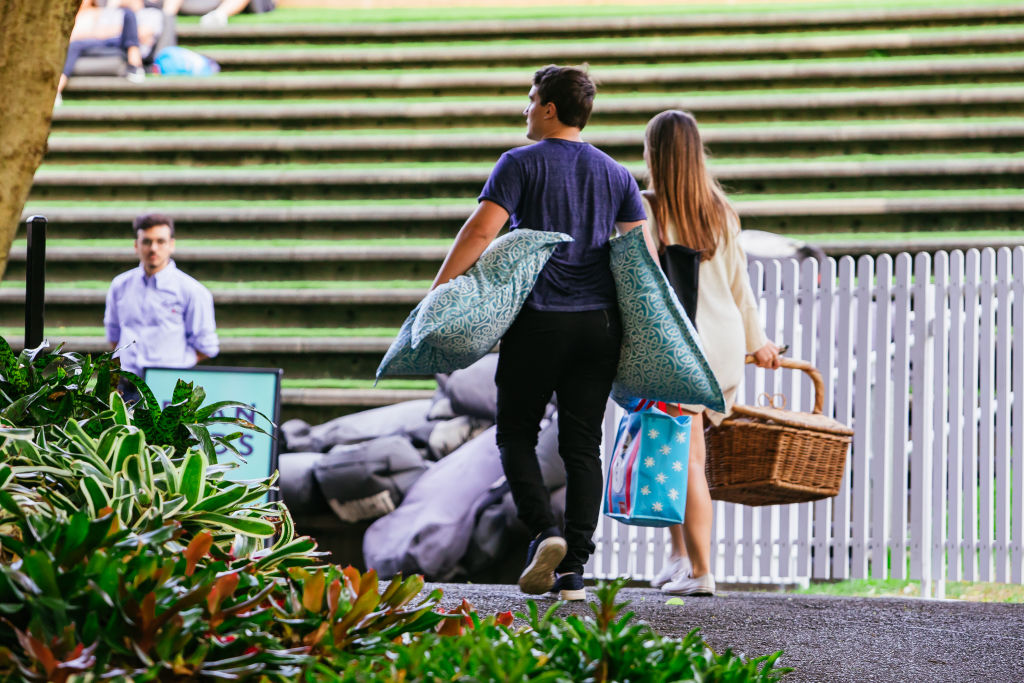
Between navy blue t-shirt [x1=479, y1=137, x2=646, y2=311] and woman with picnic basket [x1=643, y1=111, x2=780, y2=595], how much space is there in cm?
53

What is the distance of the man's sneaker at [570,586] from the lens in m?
3.86

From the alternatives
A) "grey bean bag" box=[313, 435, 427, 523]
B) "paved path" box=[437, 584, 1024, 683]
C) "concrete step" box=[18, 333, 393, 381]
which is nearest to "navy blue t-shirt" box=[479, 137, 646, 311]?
"paved path" box=[437, 584, 1024, 683]

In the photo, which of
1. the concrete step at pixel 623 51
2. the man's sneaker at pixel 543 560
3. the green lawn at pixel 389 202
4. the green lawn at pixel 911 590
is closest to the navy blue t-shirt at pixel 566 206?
the man's sneaker at pixel 543 560

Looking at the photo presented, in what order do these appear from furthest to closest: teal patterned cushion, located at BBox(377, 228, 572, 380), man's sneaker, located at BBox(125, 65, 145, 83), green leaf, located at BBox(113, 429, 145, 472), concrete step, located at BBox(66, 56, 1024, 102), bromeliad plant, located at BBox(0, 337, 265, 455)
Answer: man's sneaker, located at BBox(125, 65, 145, 83)
concrete step, located at BBox(66, 56, 1024, 102)
teal patterned cushion, located at BBox(377, 228, 572, 380)
bromeliad plant, located at BBox(0, 337, 265, 455)
green leaf, located at BBox(113, 429, 145, 472)

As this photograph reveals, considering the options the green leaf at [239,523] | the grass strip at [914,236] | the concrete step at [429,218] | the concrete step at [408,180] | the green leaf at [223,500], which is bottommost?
the green leaf at [239,523]

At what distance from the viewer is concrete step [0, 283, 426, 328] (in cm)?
904

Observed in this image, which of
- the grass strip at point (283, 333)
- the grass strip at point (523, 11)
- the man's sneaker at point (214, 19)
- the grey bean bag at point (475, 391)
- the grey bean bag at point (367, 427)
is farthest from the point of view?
the man's sneaker at point (214, 19)

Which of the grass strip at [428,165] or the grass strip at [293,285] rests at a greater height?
the grass strip at [428,165]

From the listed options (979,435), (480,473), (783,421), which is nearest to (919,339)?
(979,435)

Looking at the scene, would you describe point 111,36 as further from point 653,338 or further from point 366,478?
point 653,338

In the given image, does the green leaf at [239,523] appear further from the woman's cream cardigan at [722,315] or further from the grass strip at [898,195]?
the grass strip at [898,195]

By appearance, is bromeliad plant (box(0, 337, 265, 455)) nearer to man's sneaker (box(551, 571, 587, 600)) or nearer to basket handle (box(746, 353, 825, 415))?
man's sneaker (box(551, 571, 587, 600))

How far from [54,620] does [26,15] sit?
3.77 feet

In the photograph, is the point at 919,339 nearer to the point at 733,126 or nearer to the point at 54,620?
the point at 733,126
